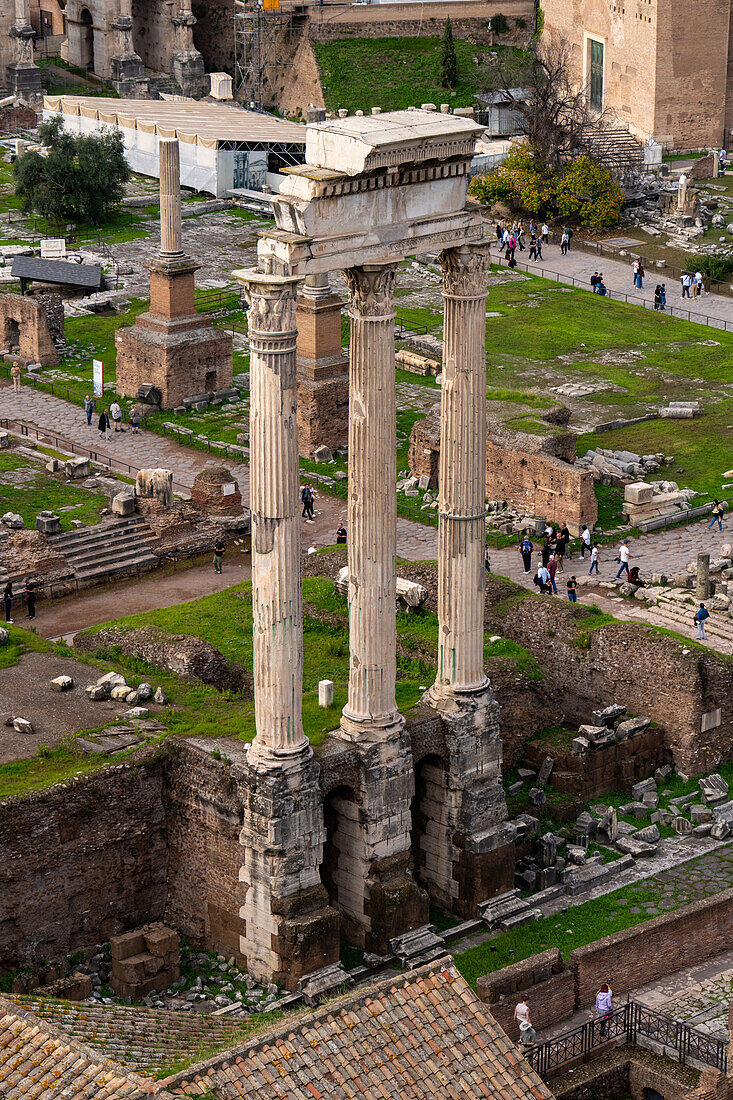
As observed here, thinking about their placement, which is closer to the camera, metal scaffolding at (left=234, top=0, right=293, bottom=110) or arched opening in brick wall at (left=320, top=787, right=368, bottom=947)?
arched opening in brick wall at (left=320, top=787, right=368, bottom=947)

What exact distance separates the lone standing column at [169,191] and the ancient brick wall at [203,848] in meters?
23.4

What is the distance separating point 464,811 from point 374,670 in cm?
273

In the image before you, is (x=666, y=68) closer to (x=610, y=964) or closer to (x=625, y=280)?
(x=625, y=280)

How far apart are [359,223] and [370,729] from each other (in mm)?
6415

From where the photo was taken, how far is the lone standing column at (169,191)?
50531mm

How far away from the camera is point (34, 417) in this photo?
52250mm

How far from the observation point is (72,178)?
67312mm

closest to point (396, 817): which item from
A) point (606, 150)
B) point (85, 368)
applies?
point (85, 368)

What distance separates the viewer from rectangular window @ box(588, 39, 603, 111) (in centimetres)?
7812

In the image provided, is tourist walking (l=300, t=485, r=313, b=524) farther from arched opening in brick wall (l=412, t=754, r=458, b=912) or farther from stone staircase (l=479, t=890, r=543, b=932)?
stone staircase (l=479, t=890, r=543, b=932)

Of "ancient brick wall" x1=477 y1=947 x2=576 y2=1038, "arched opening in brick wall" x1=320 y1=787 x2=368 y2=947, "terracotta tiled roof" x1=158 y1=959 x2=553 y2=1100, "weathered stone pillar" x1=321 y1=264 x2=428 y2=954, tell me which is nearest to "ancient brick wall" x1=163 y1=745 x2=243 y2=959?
"arched opening in brick wall" x1=320 y1=787 x2=368 y2=947

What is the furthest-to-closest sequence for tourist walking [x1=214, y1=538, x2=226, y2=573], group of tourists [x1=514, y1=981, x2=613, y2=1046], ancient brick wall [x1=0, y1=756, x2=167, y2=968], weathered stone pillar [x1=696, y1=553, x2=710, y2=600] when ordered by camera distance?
tourist walking [x1=214, y1=538, x2=226, y2=573]
weathered stone pillar [x1=696, y1=553, x2=710, y2=600]
ancient brick wall [x1=0, y1=756, x2=167, y2=968]
group of tourists [x1=514, y1=981, x2=613, y2=1046]

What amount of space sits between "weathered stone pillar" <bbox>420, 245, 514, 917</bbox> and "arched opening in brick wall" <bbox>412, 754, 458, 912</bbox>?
0.06 ft

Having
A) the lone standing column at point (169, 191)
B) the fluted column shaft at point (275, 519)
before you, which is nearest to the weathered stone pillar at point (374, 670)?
the fluted column shaft at point (275, 519)
